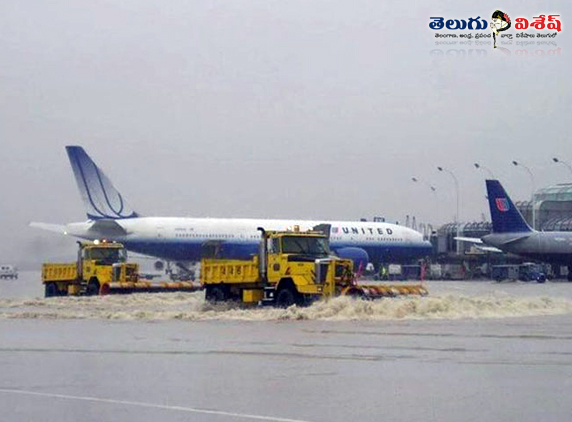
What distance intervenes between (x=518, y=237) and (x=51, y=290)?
43.7 m

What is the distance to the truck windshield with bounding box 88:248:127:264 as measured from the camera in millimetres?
49656

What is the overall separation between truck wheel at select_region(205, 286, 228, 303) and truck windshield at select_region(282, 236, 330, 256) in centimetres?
394

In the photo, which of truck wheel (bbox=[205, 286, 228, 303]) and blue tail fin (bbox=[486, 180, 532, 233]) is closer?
truck wheel (bbox=[205, 286, 228, 303])

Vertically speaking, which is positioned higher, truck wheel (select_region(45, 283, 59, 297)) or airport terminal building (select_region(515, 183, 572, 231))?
airport terminal building (select_region(515, 183, 572, 231))

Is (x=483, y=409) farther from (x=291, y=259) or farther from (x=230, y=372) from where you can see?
(x=291, y=259)

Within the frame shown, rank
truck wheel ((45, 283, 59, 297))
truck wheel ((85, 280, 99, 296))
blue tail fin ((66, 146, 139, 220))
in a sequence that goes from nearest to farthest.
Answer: truck wheel ((85, 280, 99, 296)), truck wheel ((45, 283, 59, 297)), blue tail fin ((66, 146, 139, 220))

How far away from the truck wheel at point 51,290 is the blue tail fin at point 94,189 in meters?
27.9

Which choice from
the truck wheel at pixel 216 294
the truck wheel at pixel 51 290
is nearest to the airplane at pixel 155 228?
the truck wheel at pixel 51 290

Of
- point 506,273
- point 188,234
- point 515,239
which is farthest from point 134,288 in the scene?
point 515,239

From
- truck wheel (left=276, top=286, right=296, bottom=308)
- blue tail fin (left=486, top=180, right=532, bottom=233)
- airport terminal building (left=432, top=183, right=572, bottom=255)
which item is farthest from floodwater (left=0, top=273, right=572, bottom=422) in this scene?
airport terminal building (left=432, top=183, right=572, bottom=255)

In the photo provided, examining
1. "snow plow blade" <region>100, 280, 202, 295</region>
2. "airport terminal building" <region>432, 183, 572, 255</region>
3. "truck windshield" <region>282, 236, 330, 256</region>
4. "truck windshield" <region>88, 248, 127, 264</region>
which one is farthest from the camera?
"airport terminal building" <region>432, 183, 572, 255</region>

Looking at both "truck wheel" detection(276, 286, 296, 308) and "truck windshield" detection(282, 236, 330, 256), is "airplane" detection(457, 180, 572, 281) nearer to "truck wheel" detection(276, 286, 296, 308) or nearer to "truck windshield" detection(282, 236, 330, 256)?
"truck windshield" detection(282, 236, 330, 256)

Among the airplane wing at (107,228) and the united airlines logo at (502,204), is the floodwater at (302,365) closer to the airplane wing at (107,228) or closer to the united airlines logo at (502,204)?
the airplane wing at (107,228)

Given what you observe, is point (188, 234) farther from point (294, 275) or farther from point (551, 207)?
point (551, 207)
